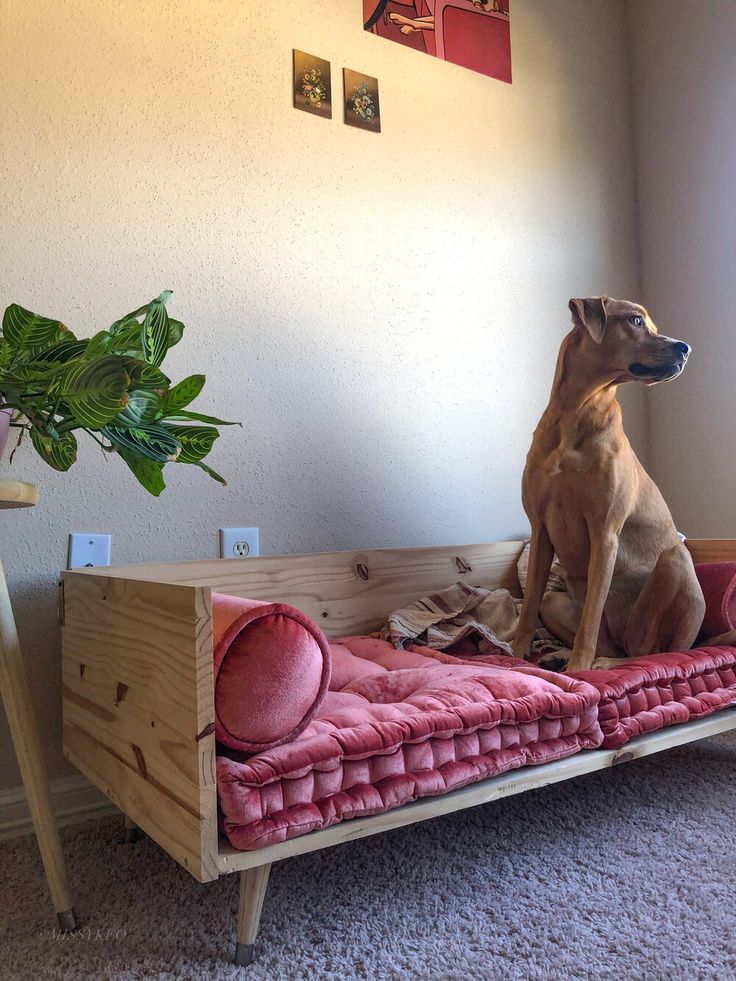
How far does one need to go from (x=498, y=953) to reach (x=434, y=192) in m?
1.85

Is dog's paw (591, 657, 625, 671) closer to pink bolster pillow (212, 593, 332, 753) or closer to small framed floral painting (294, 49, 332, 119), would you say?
pink bolster pillow (212, 593, 332, 753)

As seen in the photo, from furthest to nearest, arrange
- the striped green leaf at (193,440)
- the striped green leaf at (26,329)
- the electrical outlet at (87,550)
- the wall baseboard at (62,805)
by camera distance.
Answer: the electrical outlet at (87,550), the wall baseboard at (62,805), the striped green leaf at (193,440), the striped green leaf at (26,329)

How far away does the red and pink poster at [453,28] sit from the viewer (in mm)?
1976

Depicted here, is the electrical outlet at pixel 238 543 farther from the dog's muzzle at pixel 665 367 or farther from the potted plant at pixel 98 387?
the dog's muzzle at pixel 665 367

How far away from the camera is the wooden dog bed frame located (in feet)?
2.58

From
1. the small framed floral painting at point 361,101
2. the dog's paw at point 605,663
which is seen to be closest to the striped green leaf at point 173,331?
the dog's paw at point 605,663

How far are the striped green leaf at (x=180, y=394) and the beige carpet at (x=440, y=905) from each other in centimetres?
70

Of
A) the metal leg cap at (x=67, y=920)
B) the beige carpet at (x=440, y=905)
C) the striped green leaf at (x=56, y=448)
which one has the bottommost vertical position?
the beige carpet at (x=440, y=905)

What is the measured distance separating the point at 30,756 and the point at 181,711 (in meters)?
0.32

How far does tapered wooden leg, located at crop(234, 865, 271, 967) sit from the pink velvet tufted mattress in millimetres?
86

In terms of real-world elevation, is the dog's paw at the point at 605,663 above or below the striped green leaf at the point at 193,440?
below

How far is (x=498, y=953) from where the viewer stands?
889 millimetres

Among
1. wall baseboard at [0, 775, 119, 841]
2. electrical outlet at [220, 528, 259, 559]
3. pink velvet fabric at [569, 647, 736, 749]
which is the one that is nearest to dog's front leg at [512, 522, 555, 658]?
pink velvet fabric at [569, 647, 736, 749]

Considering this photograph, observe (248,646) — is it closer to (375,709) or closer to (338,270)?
(375,709)
